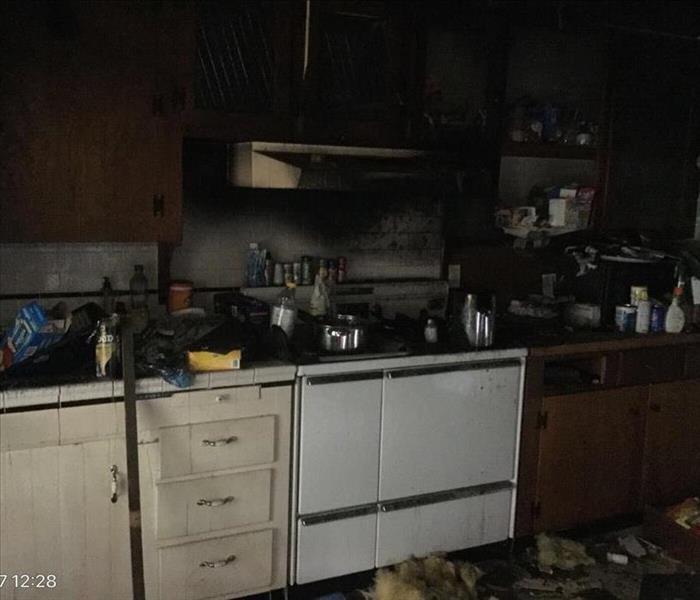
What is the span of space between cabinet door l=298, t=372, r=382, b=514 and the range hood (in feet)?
2.23

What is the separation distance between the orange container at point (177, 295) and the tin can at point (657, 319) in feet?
6.33

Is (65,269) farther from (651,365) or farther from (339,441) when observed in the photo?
(651,365)

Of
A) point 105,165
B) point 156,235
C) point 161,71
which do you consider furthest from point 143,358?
point 161,71

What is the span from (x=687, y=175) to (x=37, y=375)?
10.4ft

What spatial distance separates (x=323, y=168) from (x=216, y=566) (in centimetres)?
137

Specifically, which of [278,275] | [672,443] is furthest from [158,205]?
[672,443]

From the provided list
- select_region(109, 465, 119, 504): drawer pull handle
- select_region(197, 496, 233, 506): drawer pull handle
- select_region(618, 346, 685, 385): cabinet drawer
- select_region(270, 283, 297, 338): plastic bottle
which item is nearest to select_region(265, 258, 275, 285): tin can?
select_region(270, 283, 297, 338): plastic bottle

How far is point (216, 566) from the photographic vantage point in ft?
8.63

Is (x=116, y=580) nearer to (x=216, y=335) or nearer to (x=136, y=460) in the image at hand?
(x=136, y=460)

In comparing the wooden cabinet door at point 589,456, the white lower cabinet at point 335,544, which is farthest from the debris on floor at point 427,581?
the wooden cabinet door at point 589,456

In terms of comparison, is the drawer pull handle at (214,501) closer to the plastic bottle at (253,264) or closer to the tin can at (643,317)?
the plastic bottle at (253,264)

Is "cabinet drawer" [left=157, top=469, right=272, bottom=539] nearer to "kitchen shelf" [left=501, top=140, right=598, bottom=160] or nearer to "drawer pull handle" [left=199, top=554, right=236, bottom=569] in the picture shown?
"drawer pull handle" [left=199, top=554, right=236, bottom=569]

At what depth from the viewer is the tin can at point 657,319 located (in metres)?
3.45

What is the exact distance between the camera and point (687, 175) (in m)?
4.03
